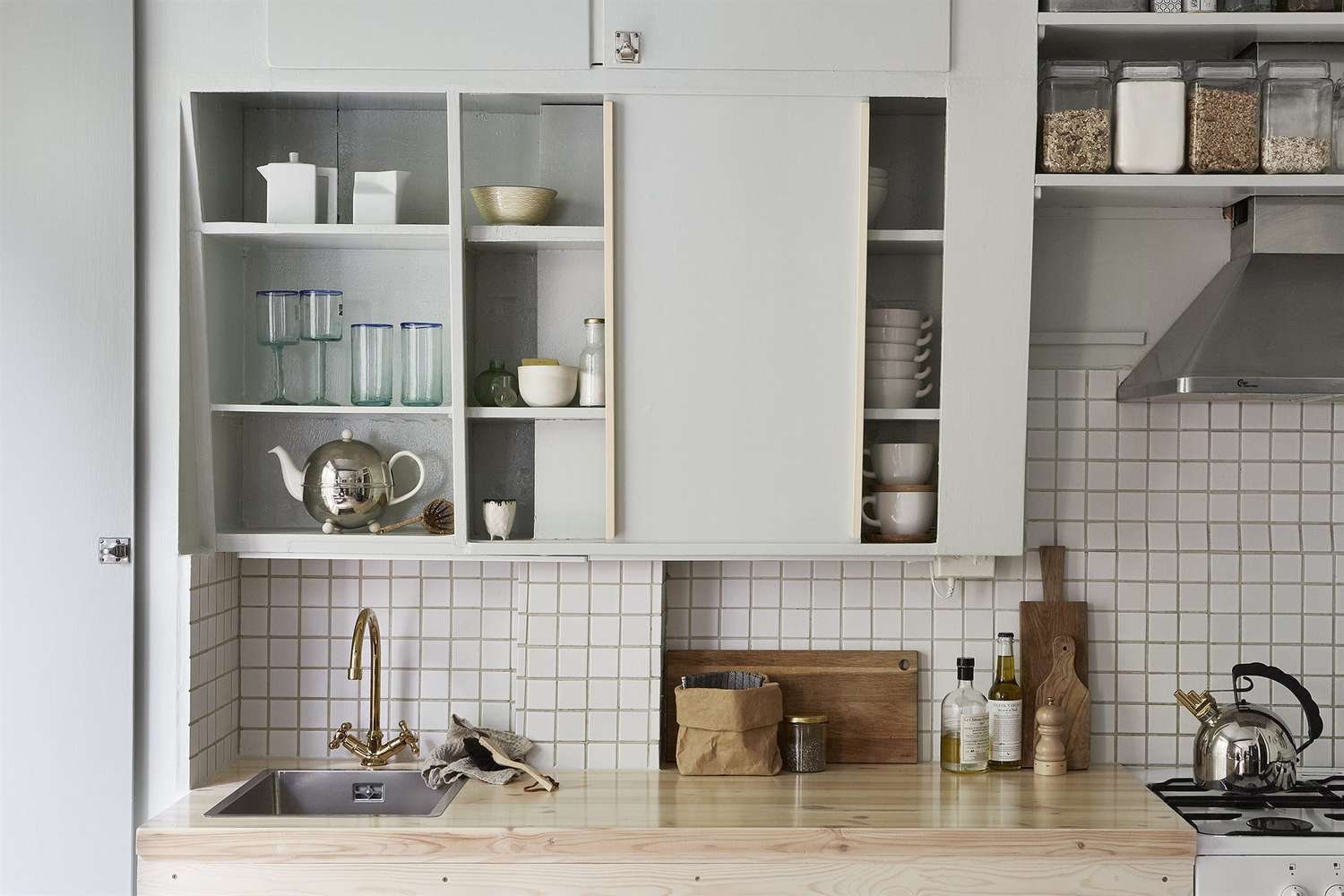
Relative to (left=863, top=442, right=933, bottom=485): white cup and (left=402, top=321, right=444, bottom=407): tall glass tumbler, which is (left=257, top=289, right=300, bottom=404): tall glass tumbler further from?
(left=863, top=442, right=933, bottom=485): white cup

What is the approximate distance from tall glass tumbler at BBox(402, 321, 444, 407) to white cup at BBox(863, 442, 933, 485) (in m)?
0.87

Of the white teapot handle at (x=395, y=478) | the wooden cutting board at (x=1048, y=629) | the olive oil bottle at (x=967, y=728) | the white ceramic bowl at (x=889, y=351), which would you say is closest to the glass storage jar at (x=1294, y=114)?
the white ceramic bowl at (x=889, y=351)

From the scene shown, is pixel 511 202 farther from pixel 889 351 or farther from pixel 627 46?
pixel 889 351

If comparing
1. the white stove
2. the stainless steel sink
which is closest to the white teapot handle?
the stainless steel sink

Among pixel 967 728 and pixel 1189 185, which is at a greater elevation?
pixel 1189 185

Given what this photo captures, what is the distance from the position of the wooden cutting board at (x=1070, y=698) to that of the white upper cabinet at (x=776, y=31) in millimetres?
1245

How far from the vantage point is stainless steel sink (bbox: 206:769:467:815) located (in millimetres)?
2340

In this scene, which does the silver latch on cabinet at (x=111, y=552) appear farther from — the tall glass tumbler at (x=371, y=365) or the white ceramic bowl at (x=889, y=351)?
the white ceramic bowl at (x=889, y=351)

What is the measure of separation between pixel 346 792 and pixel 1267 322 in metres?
2.05

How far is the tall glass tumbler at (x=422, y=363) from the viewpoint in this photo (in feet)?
7.62

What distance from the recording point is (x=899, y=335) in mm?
2213

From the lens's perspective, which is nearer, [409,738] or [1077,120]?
[1077,120]

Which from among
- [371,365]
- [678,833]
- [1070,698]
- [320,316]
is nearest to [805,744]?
[678,833]

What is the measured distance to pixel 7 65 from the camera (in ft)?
7.02
